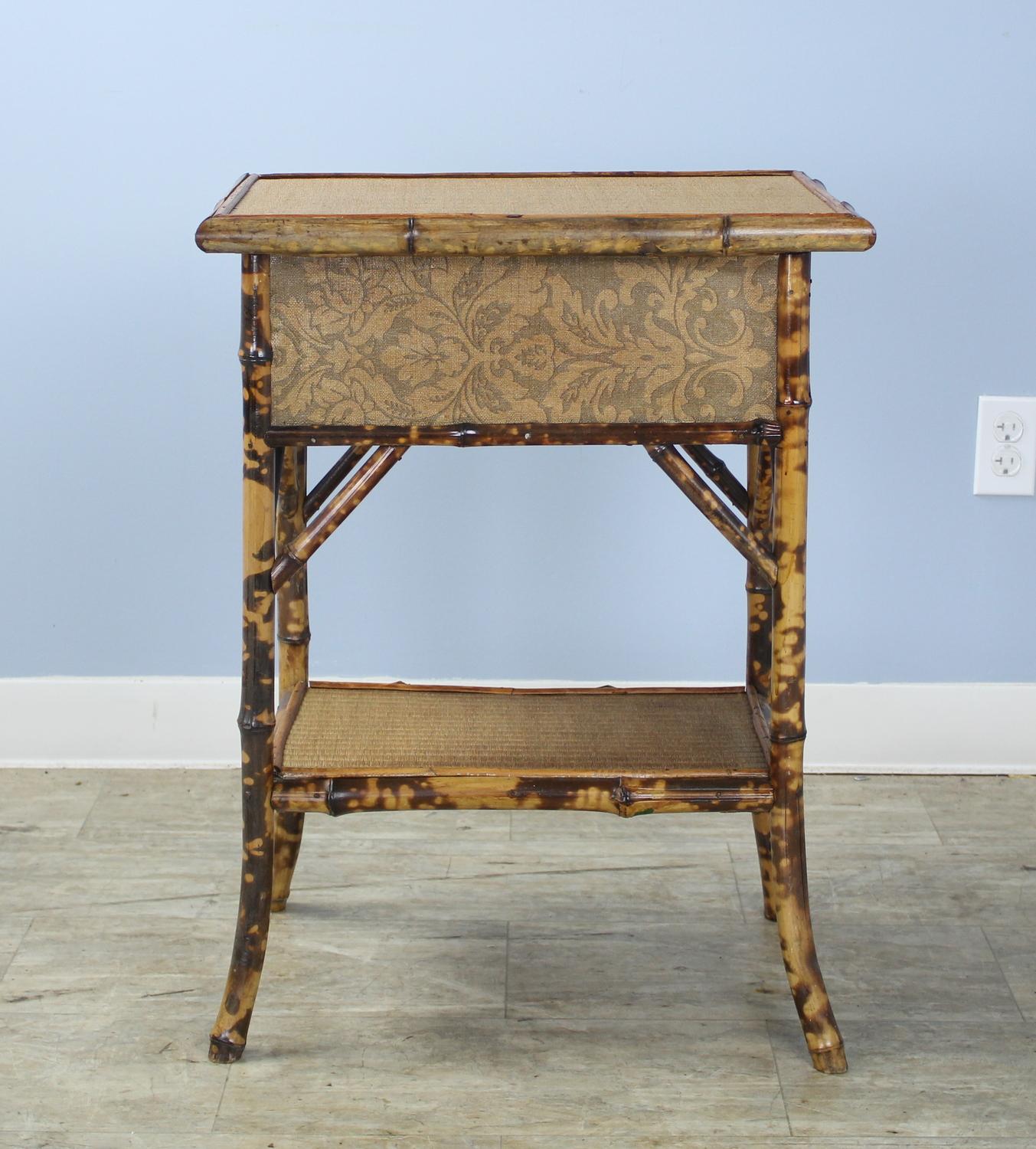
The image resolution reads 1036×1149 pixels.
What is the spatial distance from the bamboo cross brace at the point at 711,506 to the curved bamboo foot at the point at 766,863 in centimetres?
37

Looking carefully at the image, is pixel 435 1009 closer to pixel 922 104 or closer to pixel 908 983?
pixel 908 983

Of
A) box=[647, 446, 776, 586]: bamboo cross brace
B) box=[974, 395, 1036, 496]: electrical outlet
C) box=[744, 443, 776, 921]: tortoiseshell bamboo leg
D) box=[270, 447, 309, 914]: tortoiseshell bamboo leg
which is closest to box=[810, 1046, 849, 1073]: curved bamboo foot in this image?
box=[744, 443, 776, 921]: tortoiseshell bamboo leg

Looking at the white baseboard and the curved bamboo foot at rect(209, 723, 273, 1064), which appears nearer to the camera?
the curved bamboo foot at rect(209, 723, 273, 1064)

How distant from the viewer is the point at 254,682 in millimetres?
1252

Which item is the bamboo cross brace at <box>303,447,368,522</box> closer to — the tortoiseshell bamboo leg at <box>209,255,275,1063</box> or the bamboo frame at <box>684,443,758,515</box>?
the tortoiseshell bamboo leg at <box>209,255,275,1063</box>

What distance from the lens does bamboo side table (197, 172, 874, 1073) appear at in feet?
3.72

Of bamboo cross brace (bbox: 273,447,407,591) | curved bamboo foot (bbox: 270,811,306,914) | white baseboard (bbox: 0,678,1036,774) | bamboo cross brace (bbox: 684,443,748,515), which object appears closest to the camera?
bamboo cross brace (bbox: 273,447,407,591)

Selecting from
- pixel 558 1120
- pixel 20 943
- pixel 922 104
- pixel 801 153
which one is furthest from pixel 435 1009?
pixel 922 104

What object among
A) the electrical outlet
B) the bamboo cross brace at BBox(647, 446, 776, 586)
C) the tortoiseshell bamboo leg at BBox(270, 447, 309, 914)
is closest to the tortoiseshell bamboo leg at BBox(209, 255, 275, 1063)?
the tortoiseshell bamboo leg at BBox(270, 447, 309, 914)

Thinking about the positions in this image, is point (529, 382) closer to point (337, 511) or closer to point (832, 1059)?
point (337, 511)

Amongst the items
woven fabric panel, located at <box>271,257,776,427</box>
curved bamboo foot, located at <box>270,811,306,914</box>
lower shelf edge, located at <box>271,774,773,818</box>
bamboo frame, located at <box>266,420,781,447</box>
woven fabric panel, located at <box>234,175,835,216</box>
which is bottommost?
curved bamboo foot, located at <box>270,811,306,914</box>

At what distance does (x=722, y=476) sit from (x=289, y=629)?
0.49 m

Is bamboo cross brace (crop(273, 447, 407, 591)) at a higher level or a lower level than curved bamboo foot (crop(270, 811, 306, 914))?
higher

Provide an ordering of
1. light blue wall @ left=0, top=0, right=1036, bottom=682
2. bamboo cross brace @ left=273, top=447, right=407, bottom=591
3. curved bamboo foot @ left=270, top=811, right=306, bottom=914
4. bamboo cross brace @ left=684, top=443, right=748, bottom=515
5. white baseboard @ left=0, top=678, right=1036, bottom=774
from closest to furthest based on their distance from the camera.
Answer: bamboo cross brace @ left=273, top=447, right=407, bottom=591 → bamboo cross brace @ left=684, top=443, right=748, bottom=515 → curved bamboo foot @ left=270, top=811, right=306, bottom=914 → light blue wall @ left=0, top=0, right=1036, bottom=682 → white baseboard @ left=0, top=678, right=1036, bottom=774
